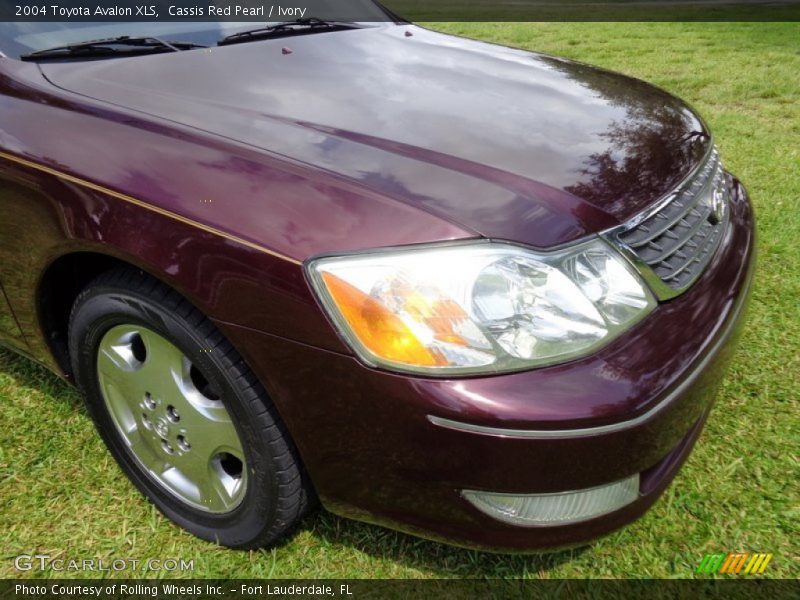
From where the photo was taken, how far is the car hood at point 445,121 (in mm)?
1413

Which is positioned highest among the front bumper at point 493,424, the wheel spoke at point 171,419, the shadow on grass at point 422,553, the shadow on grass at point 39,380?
the front bumper at point 493,424

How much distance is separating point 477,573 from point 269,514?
0.55m

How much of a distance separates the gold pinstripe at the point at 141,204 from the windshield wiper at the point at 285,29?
0.76m

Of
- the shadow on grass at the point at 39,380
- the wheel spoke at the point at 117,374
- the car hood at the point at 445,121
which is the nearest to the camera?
the car hood at the point at 445,121

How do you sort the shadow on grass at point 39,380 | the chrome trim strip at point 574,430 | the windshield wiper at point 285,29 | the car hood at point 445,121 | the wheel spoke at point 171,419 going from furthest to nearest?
1. the shadow on grass at point 39,380
2. the windshield wiper at point 285,29
3. the wheel spoke at point 171,419
4. the car hood at point 445,121
5. the chrome trim strip at point 574,430

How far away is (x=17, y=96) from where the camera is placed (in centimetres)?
175

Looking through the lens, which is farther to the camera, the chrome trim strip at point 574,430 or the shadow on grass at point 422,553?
the shadow on grass at point 422,553

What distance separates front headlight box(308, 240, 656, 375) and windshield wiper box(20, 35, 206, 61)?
1.13m

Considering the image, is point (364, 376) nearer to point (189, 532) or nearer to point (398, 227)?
point (398, 227)

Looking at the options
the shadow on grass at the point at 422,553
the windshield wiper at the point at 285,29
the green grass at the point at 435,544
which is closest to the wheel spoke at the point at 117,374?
the green grass at the point at 435,544

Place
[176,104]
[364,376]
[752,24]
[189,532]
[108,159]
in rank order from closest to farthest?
[364,376]
[108,159]
[176,104]
[189,532]
[752,24]

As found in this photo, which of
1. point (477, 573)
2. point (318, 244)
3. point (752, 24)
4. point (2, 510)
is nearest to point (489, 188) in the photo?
point (318, 244)

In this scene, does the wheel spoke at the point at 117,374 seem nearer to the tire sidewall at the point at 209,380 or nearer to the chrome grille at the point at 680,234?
the tire sidewall at the point at 209,380

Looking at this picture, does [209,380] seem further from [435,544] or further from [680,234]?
[680,234]
